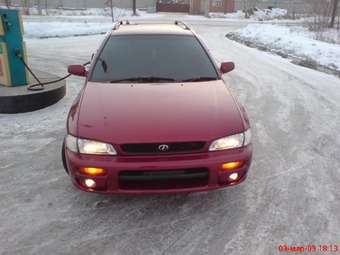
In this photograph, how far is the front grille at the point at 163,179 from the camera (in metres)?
2.80

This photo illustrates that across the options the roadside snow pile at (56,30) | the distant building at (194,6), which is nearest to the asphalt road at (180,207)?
the roadside snow pile at (56,30)

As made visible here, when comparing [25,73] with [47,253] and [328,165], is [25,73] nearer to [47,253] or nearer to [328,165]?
[47,253]

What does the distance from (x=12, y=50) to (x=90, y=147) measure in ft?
13.4

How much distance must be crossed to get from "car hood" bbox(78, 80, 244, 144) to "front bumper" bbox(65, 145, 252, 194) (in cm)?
15

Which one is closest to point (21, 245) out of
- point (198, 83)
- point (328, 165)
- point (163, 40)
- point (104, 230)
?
point (104, 230)

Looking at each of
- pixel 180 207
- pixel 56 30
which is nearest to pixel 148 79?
pixel 180 207

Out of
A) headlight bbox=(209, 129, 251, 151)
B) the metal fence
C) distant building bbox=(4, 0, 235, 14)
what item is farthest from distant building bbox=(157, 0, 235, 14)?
headlight bbox=(209, 129, 251, 151)

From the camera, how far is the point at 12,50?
6.05 metres

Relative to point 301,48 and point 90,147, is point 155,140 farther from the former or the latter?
point 301,48

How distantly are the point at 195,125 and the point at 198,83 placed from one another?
960mm

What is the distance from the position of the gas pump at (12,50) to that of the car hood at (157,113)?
309 cm

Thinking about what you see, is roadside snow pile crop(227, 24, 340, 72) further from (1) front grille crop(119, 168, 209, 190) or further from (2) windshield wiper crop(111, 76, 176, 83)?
(1) front grille crop(119, 168, 209, 190)

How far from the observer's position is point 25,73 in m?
6.43

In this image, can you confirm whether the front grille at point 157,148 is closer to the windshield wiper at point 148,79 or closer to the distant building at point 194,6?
the windshield wiper at point 148,79
